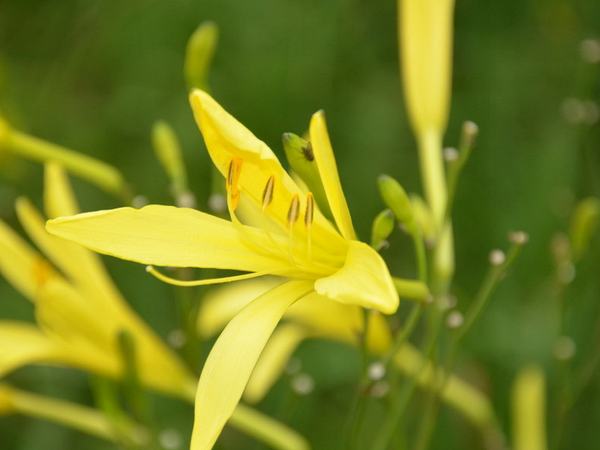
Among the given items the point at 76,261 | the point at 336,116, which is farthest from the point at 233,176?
the point at 336,116

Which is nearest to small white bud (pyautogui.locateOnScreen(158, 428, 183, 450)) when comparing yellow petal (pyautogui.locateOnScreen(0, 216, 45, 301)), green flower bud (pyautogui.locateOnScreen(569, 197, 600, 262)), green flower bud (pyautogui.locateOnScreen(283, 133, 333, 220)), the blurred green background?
the blurred green background

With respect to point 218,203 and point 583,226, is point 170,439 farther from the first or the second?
point 583,226

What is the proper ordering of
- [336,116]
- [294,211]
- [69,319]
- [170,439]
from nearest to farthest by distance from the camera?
[294,211], [69,319], [170,439], [336,116]

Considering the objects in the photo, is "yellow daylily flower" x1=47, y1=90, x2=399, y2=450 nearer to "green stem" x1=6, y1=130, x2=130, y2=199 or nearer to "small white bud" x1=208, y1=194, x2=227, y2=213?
"small white bud" x1=208, y1=194, x2=227, y2=213

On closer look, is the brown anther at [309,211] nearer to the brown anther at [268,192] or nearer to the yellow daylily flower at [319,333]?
the brown anther at [268,192]

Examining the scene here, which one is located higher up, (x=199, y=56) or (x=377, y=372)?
(x=199, y=56)

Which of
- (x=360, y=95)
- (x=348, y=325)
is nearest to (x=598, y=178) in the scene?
(x=360, y=95)

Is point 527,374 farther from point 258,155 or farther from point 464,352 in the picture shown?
point 258,155

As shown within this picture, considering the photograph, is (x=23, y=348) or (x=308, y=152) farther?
(x=23, y=348)
